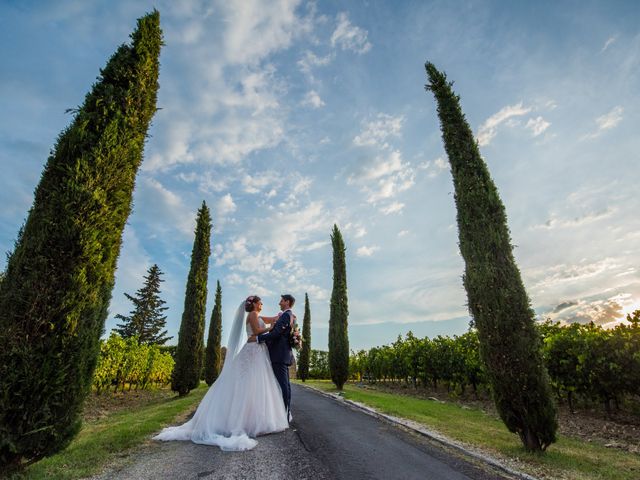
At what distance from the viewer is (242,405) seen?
5816mm

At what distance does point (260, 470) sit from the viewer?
392 centimetres

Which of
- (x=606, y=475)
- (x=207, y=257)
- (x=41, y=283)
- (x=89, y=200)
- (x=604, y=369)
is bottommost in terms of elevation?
(x=606, y=475)

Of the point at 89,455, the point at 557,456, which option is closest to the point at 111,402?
the point at 89,455

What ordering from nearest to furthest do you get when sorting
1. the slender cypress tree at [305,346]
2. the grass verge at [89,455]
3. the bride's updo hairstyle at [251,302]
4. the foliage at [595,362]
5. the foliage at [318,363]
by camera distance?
the grass verge at [89,455], the bride's updo hairstyle at [251,302], the foliage at [595,362], the slender cypress tree at [305,346], the foliage at [318,363]

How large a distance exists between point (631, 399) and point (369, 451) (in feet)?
28.5

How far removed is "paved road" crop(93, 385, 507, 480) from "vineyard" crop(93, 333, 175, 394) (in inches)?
412

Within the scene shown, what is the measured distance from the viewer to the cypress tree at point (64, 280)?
142 inches

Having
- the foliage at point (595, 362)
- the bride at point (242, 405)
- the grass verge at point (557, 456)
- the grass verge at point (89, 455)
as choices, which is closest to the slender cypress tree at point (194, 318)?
the grass verge at point (89, 455)

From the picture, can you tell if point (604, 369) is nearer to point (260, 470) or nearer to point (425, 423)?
point (425, 423)

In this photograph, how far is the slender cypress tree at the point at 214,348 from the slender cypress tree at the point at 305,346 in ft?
32.1

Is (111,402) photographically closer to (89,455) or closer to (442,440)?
(89,455)

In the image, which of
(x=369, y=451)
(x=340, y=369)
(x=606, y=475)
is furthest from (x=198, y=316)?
(x=606, y=475)

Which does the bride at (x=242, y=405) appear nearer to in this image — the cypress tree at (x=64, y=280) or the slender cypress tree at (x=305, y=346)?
the cypress tree at (x=64, y=280)

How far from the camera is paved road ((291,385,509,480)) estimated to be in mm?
3963
